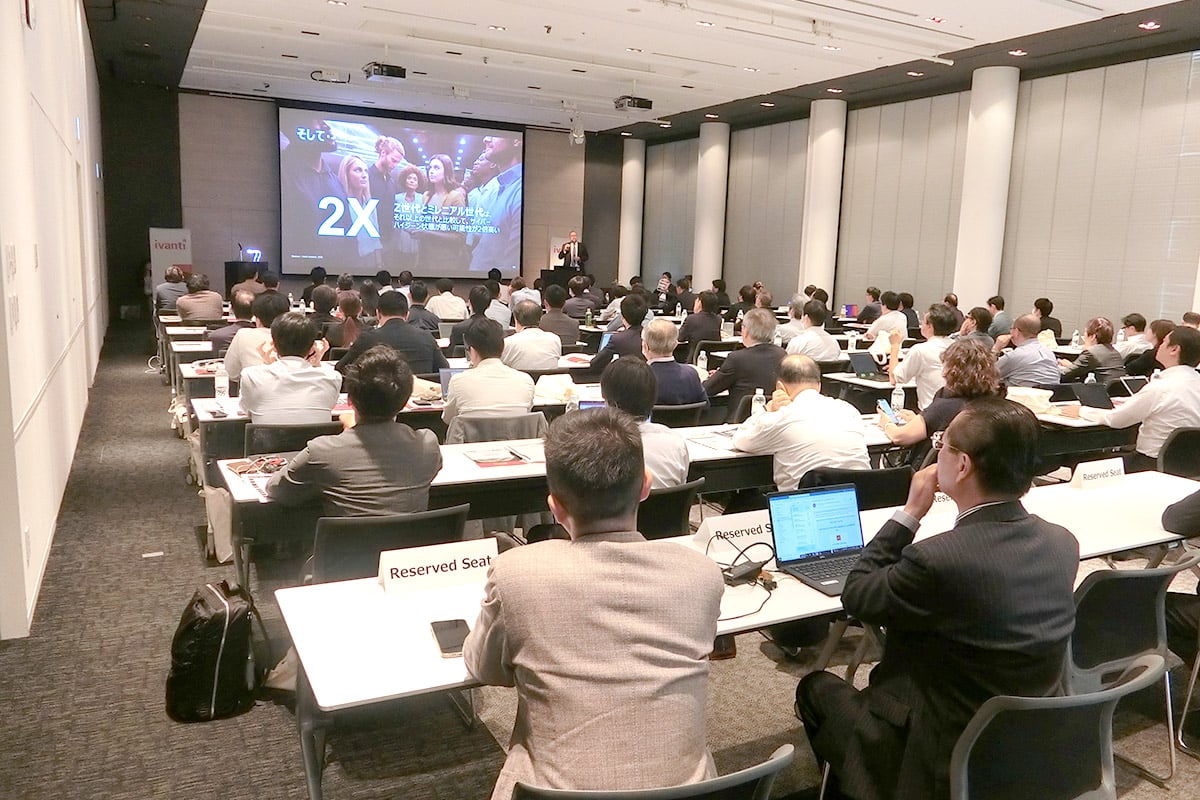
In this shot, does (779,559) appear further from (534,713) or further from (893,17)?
(893,17)

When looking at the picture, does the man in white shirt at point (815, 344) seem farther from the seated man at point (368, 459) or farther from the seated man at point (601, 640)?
the seated man at point (601, 640)

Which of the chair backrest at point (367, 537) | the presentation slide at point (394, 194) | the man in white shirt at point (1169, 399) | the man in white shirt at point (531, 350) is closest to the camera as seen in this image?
the chair backrest at point (367, 537)

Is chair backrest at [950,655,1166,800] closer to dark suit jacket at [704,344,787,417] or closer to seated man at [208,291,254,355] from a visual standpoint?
dark suit jacket at [704,344,787,417]

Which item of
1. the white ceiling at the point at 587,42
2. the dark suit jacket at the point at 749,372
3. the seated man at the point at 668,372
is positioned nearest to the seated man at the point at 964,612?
the seated man at the point at 668,372

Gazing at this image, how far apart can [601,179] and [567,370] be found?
12.9 metres

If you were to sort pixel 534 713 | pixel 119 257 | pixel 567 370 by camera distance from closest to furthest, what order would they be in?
pixel 534 713 < pixel 567 370 < pixel 119 257

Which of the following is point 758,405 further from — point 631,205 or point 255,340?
point 631,205

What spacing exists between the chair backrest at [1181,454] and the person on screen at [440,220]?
1347 cm

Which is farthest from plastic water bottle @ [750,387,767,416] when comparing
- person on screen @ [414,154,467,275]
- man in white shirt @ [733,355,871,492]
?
person on screen @ [414,154,467,275]

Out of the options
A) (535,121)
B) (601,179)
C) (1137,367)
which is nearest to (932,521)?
(1137,367)

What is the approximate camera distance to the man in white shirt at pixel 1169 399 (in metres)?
4.87

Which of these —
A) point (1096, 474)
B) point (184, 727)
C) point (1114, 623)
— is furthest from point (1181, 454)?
point (184, 727)

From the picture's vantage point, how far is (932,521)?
3.12m

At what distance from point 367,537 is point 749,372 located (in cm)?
314
